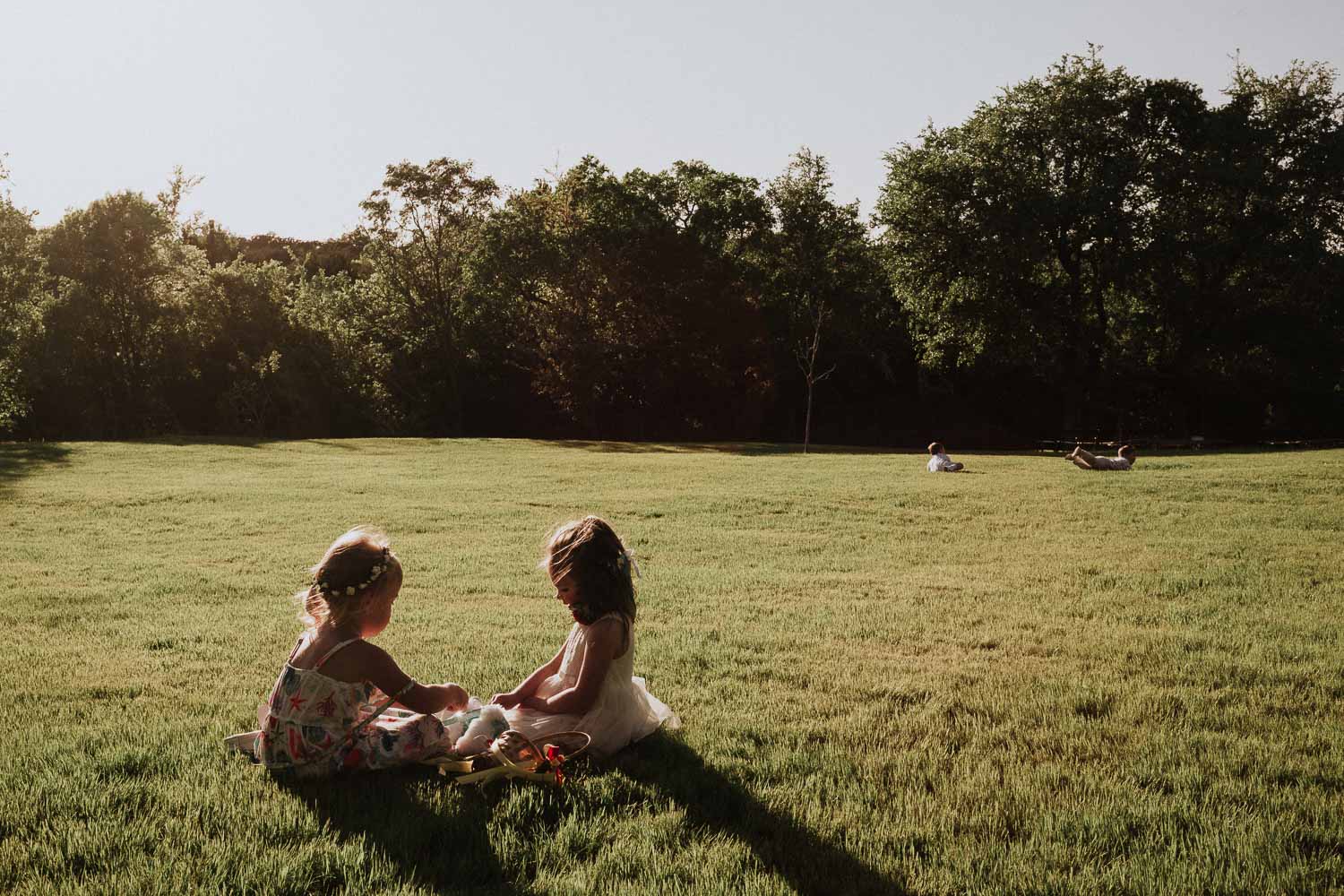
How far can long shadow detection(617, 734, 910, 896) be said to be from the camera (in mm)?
3314

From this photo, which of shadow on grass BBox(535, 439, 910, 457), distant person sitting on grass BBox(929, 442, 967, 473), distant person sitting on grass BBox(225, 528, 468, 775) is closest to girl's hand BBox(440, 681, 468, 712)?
distant person sitting on grass BBox(225, 528, 468, 775)

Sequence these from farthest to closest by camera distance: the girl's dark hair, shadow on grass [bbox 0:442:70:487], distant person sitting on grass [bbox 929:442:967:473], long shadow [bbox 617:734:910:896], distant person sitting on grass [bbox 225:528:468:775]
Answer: shadow on grass [bbox 0:442:70:487]
distant person sitting on grass [bbox 929:442:967:473]
the girl's dark hair
distant person sitting on grass [bbox 225:528:468:775]
long shadow [bbox 617:734:910:896]

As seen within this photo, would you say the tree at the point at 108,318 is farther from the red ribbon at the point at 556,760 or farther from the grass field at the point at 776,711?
the red ribbon at the point at 556,760

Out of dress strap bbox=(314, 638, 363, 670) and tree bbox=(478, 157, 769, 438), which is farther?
tree bbox=(478, 157, 769, 438)

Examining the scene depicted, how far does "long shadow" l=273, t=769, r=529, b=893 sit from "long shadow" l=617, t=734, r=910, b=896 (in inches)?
32.6

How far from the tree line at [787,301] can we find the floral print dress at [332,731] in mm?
32089

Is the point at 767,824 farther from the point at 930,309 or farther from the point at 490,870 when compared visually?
the point at 930,309

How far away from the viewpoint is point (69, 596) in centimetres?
910

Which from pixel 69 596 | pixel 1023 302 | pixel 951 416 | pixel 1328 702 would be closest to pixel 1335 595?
pixel 1328 702

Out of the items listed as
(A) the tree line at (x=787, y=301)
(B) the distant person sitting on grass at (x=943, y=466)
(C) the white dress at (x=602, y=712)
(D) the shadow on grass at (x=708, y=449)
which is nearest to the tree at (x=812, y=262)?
(A) the tree line at (x=787, y=301)

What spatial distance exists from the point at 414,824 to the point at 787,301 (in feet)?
138

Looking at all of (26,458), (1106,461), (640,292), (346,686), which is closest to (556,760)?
(346,686)

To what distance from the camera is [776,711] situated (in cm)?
528

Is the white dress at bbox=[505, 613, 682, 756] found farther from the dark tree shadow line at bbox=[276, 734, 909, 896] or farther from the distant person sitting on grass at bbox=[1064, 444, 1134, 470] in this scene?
the distant person sitting on grass at bbox=[1064, 444, 1134, 470]
